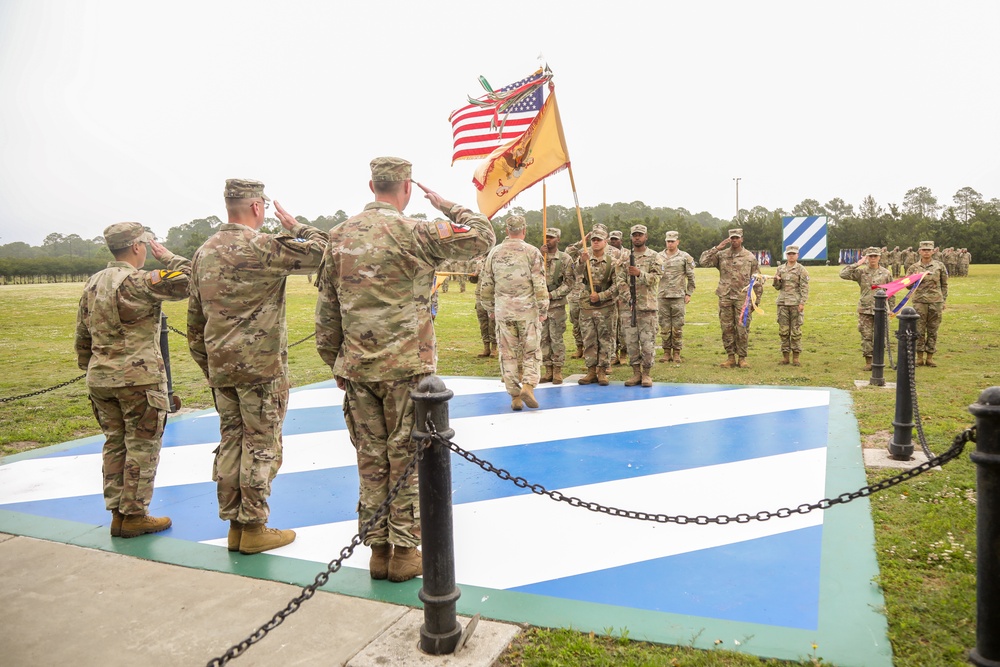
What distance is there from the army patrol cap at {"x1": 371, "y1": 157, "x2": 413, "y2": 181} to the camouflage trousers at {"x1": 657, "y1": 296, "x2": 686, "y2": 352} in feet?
28.6

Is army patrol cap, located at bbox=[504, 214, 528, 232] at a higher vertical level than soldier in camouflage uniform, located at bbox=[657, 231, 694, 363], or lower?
higher

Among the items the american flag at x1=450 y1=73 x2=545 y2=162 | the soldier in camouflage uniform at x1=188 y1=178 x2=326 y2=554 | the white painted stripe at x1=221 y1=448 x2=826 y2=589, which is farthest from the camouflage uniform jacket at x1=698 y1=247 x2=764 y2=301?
the soldier in camouflage uniform at x1=188 y1=178 x2=326 y2=554

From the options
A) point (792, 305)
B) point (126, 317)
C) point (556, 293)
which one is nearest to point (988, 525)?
point (126, 317)

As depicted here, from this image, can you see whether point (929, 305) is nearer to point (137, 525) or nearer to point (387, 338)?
point (387, 338)

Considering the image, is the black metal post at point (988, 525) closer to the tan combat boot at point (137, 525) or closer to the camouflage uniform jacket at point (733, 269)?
the tan combat boot at point (137, 525)

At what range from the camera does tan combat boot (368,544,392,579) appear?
3.93 m

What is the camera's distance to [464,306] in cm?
2967

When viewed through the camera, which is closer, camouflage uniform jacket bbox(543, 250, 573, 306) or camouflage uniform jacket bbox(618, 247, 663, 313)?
camouflage uniform jacket bbox(618, 247, 663, 313)

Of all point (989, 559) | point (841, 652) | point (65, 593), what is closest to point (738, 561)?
point (841, 652)

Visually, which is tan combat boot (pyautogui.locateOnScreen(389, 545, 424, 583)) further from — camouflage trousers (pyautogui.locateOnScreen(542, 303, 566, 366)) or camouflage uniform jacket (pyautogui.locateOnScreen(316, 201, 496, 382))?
camouflage trousers (pyautogui.locateOnScreen(542, 303, 566, 366))

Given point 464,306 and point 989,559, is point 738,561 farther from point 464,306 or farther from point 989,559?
point 464,306

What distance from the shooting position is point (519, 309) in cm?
810

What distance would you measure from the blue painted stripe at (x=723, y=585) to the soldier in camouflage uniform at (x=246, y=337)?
1770mm

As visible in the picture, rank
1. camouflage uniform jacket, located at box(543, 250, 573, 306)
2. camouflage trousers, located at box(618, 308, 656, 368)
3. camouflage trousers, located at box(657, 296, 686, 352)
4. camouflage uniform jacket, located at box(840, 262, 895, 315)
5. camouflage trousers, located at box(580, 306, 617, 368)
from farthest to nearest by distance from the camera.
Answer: camouflage trousers, located at box(657, 296, 686, 352), camouflage uniform jacket, located at box(840, 262, 895, 315), camouflage uniform jacket, located at box(543, 250, 573, 306), camouflage trousers, located at box(580, 306, 617, 368), camouflage trousers, located at box(618, 308, 656, 368)
